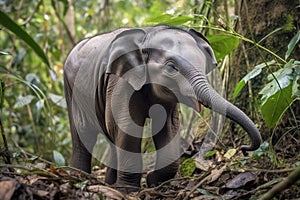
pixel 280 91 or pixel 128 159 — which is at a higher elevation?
pixel 280 91

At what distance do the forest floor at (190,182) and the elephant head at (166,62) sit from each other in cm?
38

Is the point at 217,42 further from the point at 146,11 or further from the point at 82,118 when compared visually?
the point at 146,11

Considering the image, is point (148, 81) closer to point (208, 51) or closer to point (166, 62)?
point (166, 62)

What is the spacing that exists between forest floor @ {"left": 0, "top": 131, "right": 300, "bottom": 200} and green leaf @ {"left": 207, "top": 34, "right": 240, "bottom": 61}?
62cm

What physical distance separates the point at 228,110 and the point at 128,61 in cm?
80

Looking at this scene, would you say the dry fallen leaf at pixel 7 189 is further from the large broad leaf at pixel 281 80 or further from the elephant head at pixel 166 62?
the large broad leaf at pixel 281 80

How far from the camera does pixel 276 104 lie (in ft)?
8.88

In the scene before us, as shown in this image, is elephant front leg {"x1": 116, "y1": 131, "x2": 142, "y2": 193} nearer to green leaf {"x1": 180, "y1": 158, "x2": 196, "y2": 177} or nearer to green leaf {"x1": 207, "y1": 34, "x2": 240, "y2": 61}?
green leaf {"x1": 180, "y1": 158, "x2": 196, "y2": 177}

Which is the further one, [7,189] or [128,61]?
[128,61]

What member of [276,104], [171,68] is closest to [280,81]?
[276,104]

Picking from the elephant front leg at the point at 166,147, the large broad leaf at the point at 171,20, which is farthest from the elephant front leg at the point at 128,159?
the large broad leaf at the point at 171,20

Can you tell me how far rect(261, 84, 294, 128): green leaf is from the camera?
2.69 metres

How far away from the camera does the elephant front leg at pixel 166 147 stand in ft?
10.6

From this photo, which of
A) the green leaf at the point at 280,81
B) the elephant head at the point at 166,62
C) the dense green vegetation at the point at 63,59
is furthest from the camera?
the elephant head at the point at 166,62
